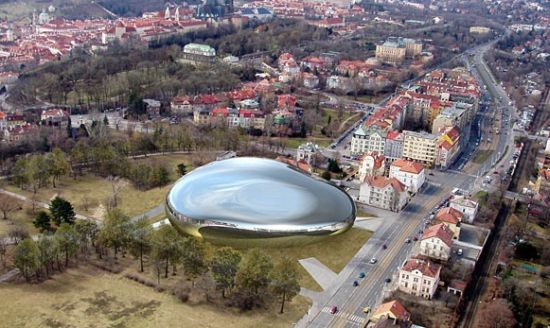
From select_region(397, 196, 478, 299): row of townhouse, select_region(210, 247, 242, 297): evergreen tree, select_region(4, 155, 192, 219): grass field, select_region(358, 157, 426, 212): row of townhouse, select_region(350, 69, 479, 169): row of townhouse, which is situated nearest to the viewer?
select_region(210, 247, 242, 297): evergreen tree

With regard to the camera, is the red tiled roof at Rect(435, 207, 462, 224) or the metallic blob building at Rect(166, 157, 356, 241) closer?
the metallic blob building at Rect(166, 157, 356, 241)

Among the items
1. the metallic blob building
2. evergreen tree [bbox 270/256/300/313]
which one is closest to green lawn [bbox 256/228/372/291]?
the metallic blob building

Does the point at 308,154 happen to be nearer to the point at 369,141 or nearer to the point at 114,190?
the point at 369,141

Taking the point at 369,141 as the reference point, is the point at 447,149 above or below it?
above

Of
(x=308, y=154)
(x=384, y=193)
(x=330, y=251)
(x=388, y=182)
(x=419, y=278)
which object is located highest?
(x=388, y=182)

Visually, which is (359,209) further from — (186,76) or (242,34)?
(242,34)

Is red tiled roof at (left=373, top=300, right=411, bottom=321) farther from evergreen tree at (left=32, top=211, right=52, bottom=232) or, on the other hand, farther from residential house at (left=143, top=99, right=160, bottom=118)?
residential house at (left=143, top=99, right=160, bottom=118)

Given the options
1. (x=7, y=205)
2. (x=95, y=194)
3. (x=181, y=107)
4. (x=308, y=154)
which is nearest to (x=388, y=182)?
(x=308, y=154)
